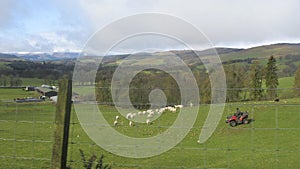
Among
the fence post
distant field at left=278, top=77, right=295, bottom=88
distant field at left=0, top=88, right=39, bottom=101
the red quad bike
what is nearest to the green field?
distant field at left=0, top=88, right=39, bottom=101

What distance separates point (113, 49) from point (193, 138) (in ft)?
37.3

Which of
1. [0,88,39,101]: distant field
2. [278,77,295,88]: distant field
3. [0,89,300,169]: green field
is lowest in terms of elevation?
[0,89,300,169]: green field

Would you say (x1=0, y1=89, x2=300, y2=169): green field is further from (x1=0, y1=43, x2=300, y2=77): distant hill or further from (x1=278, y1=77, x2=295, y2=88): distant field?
(x1=278, y1=77, x2=295, y2=88): distant field

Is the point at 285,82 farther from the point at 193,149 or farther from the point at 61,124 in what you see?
the point at 61,124

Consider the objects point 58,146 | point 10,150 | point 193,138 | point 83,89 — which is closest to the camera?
point 58,146

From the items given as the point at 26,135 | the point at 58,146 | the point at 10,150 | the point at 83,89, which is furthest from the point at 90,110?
the point at 26,135

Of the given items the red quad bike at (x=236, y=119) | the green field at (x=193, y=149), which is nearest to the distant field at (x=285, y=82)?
the green field at (x=193, y=149)

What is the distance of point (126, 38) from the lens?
448 centimetres

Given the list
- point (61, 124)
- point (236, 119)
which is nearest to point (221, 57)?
point (236, 119)

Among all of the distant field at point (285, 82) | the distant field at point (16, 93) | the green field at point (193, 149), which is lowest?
the green field at point (193, 149)

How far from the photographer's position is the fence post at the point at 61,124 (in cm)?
329

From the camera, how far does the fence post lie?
329 cm

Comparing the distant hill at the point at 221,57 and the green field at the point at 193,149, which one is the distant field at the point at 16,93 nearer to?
the green field at the point at 193,149

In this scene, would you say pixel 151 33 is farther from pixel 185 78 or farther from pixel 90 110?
pixel 90 110
